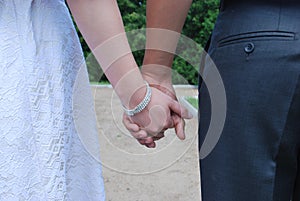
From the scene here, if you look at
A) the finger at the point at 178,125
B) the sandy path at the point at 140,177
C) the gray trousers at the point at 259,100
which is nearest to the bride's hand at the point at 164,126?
the finger at the point at 178,125

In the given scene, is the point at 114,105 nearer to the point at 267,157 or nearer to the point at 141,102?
the point at 141,102

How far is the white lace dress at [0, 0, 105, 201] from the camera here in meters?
1.14

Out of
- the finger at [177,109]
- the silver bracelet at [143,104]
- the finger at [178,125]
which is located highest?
the silver bracelet at [143,104]

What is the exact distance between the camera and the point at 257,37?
3.70 ft

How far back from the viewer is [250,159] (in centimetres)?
116

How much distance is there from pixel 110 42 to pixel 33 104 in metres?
0.23

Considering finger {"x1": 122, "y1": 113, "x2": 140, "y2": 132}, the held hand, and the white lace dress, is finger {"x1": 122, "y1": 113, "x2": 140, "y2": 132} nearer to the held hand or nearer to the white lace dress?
the held hand

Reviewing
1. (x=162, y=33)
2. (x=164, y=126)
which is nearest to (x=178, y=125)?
(x=164, y=126)

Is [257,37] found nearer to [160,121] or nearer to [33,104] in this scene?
[160,121]

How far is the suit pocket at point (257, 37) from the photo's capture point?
1.10 m

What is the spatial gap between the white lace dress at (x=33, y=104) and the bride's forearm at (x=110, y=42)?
3.1 inches

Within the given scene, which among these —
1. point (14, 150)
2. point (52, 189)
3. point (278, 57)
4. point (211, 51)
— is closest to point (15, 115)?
point (14, 150)

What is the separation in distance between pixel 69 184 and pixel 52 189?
83 mm

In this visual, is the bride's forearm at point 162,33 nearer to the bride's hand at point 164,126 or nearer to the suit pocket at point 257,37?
the bride's hand at point 164,126
